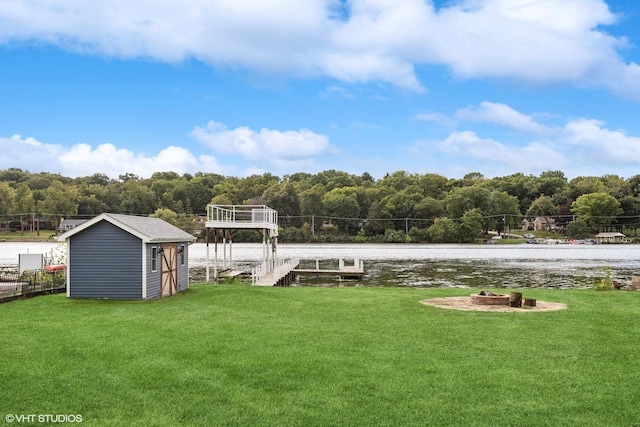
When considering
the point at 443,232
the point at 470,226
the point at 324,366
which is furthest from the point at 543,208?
the point at 324,366

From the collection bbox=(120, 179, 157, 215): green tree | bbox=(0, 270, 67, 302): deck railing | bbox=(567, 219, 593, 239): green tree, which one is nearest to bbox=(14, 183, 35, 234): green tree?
bbox=(120, 179, 157, 215): green tree

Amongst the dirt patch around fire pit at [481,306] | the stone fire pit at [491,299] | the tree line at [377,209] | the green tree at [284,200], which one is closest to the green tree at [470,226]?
the tree line at [377,209]

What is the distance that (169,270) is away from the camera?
23.5 metres

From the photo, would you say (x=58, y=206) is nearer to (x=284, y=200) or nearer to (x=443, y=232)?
(x=284, y=200)

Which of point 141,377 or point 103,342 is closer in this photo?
point 141,377

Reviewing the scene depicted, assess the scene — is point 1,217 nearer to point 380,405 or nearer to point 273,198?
point 273,198

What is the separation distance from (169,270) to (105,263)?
9.82ft

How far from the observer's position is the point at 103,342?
42.4ft

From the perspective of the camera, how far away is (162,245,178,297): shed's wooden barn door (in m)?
22.9

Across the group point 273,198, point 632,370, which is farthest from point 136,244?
point 273,198

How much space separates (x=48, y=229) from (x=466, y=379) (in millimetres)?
152205

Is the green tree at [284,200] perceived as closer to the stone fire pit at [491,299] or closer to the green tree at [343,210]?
the green tree at [343,210]

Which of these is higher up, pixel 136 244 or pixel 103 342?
pixel 136 244

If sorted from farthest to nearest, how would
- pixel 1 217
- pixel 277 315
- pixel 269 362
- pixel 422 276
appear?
pixel 1 217
pixel 422 276
pixel 277 315
pixel 269 362
